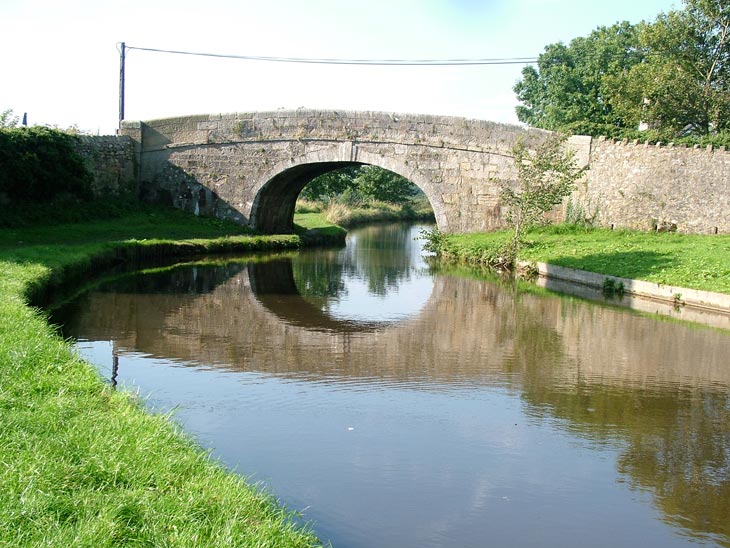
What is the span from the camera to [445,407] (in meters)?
6.62

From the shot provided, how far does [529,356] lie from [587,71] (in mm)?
31391

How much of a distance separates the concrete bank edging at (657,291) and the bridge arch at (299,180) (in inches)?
244

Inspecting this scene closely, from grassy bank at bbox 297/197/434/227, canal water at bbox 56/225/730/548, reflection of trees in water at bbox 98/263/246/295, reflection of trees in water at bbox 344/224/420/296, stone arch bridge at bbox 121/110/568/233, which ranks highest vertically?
stone arch bridge at bbox 121/110/568/233

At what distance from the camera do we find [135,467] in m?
4.13

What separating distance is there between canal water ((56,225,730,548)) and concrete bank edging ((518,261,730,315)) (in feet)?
4.55

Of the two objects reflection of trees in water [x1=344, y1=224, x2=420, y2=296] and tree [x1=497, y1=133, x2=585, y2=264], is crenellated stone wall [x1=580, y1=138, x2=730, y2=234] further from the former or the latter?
reflection of trees in water [x1=344, y1=224, x2=420, y2=296]

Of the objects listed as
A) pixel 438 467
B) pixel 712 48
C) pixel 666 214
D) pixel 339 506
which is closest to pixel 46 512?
pixel 339 506

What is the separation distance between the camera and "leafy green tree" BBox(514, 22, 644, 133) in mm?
35406

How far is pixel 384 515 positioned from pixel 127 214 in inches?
716

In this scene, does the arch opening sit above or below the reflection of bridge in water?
above

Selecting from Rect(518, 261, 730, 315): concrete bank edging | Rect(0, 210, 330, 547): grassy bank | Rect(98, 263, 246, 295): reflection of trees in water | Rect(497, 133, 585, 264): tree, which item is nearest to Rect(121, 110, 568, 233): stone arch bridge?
Rect(497, 133, 585, 264): tree

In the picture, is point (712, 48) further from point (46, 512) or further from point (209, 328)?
point (46, 512)

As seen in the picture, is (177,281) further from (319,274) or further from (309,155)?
(309,155)

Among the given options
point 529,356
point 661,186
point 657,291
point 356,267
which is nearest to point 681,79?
point 661,186
